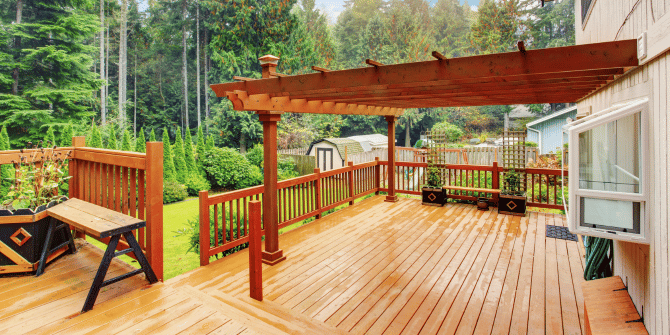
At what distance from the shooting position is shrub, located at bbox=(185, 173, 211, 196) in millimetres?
11875

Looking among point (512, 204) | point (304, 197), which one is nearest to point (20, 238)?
point (304, 197)

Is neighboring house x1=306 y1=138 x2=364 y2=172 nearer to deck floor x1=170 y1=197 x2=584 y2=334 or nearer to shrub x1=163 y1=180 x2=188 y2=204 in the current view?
shrub x1=163 y1=180 x2=188 y2=204

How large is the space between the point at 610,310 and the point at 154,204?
3413mm

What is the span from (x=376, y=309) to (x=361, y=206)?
3816 millimetres

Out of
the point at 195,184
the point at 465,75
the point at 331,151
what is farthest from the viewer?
the point at 331,151

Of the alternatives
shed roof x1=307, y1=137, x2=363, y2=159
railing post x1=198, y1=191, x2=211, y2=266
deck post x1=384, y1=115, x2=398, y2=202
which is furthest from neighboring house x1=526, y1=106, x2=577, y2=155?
railing post x1=198, y1=191, x2=211, y2=266

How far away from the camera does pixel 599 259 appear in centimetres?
295

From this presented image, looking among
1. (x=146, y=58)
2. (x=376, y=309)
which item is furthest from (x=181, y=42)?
(x=376, y=309)

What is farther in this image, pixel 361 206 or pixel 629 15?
pixel 361 206

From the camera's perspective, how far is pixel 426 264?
3871mm

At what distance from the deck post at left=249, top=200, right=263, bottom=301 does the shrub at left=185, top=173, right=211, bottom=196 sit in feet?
31.3

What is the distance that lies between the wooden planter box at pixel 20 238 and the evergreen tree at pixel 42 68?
1263 centimetres

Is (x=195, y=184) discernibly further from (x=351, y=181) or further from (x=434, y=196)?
(x=434, y=196)

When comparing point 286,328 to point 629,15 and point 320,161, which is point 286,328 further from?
point 320,161
